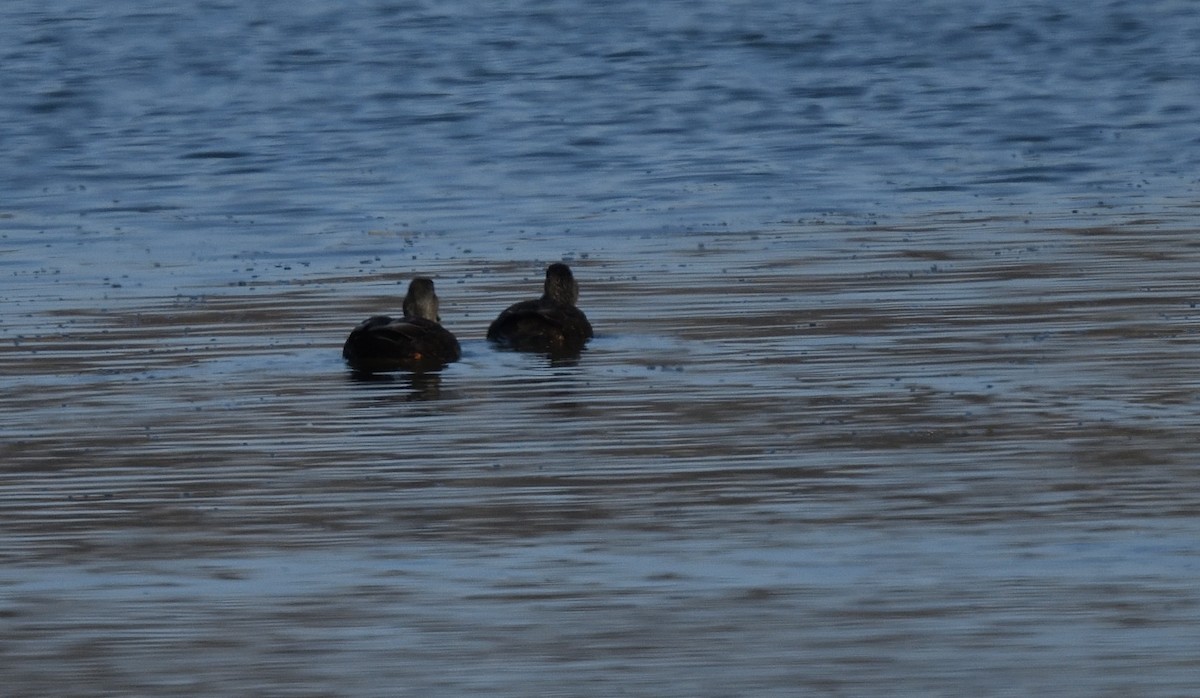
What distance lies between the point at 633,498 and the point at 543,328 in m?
4.26

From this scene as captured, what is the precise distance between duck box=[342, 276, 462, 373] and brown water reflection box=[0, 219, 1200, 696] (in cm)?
17

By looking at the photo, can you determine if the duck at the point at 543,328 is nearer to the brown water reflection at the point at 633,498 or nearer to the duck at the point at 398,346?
the brown water reflection at the point at 633,498

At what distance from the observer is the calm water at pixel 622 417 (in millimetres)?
7629

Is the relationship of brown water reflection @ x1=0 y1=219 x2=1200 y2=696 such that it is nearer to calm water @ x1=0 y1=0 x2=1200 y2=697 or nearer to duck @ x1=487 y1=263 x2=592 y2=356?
calm water @ x1=0 y1=0 x2=1200 y2=697

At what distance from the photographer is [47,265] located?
17.6 metres

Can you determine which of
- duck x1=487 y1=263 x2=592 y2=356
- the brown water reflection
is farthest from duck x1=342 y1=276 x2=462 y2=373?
duck x1=487 y1=263 x2=592 y2=356

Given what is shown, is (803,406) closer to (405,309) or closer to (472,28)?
(405,309)

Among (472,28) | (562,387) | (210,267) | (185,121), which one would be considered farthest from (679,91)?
(562,387)

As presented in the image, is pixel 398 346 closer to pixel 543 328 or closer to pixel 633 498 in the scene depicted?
pixel 543 328

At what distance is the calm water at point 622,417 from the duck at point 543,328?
0.57ft

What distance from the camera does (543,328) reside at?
13.7 m

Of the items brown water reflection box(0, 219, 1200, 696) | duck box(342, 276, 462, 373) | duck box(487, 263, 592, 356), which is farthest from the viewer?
duck box(487, 263, 592, 356)

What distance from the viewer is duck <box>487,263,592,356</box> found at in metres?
13.7

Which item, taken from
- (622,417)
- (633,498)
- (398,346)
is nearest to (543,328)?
(398,346)
